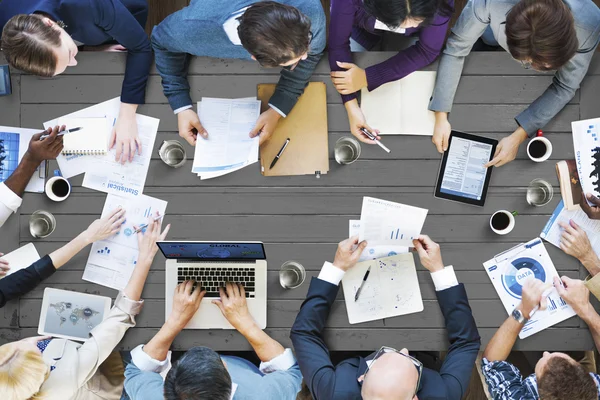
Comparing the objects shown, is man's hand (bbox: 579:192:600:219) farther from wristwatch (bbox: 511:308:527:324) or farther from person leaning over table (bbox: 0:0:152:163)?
person leaning over table (bbox: 0:0:152:163)

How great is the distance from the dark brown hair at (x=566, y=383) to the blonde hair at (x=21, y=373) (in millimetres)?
1820

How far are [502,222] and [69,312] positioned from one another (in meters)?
1.74

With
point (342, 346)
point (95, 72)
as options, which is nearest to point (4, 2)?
point (95, 72)

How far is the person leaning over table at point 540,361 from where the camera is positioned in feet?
6.75

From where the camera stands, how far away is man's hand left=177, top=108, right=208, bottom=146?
2.16m

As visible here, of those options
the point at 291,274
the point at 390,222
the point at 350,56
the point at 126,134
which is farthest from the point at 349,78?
the point at 126,134

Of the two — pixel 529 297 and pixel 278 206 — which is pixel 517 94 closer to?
pixel 529 297

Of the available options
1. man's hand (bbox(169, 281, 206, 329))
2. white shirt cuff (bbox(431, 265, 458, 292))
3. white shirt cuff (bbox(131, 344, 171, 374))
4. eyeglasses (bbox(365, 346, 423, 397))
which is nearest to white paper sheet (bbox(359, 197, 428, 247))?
white shirt cuff (bbox(431, 265, 458, 292))

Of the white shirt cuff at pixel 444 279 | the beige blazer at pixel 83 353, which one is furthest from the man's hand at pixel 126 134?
the white shirt cuff at pixel 444 279

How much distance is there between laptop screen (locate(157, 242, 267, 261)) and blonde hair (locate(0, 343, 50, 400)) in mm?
583

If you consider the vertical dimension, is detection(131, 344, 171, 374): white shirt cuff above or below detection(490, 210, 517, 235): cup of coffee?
below

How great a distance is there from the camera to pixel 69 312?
2.20 metres

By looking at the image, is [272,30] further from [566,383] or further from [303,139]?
[566,383]

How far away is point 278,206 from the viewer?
2186 millimetres
